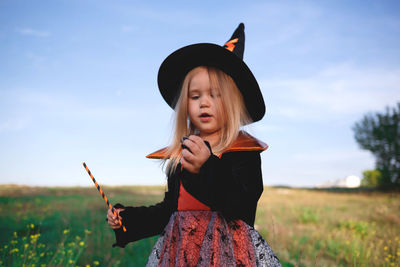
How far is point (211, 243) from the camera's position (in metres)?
1.64

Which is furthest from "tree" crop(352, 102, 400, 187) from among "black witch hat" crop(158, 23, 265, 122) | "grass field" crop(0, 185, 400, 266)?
"black witch hat" crop(158, 23, 265, 122)

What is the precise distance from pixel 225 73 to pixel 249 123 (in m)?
0.43

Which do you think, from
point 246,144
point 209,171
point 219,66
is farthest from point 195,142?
point 219,66

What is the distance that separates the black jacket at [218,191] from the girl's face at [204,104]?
0.28m

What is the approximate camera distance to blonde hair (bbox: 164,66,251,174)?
2.01 meters

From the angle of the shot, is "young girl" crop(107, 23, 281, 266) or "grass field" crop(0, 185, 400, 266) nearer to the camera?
"young girl" crop(107, 23, 281, 266)

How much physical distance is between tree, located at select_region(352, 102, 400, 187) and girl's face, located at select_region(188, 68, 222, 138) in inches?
822

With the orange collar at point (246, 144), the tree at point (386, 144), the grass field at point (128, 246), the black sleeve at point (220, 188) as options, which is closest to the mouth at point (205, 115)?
the orange collar at point (246, 144)

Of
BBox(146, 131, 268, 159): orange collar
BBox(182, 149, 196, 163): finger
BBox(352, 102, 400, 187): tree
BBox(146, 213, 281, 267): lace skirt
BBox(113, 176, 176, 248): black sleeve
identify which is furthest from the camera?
BBox(352, 102, 400, 187): tree

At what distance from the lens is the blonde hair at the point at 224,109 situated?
6.61ft

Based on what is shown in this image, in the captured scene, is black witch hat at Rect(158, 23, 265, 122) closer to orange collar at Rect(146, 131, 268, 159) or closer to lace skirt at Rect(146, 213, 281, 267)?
orange collar at Rect(146, 131, 268, 159)

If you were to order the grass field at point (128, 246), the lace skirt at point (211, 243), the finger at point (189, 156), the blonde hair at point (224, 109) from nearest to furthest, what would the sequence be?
the finger at point (189, 156) → the lace skirt at point (211, 243) → the blonde hair at point (224, 109) → the grass field at point (128, 246)

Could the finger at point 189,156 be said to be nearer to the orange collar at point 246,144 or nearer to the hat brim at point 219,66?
the orange collar at point 246,144

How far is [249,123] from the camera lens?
7.45 ft
